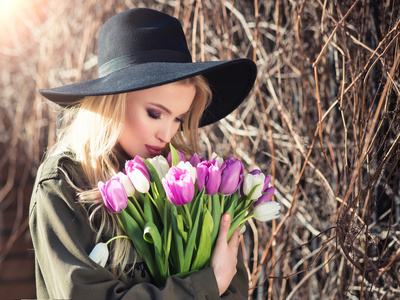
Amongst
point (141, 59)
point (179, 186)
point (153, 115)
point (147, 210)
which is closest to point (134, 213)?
point (147, 210)

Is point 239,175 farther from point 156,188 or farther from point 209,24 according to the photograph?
point 209,24

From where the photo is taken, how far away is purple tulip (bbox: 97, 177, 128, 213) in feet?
2.90

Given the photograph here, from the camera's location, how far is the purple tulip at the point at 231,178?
945 mm

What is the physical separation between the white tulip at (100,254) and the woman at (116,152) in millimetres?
18

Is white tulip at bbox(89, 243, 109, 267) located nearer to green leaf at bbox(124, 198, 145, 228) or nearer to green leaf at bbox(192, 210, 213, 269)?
green leaf at bbox(124, 198, 145, 228)

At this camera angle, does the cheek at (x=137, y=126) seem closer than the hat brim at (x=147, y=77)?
No

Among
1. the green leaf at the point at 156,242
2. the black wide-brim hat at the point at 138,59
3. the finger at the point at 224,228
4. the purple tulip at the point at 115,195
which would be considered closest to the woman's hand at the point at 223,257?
the finger at the point at 224,228

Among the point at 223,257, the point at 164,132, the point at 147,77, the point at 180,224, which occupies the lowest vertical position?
the point at 223,257

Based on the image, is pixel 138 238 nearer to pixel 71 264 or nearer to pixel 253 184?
pixel 71 264

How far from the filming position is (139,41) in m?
1.07

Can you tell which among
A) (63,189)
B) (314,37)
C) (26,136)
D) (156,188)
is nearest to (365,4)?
(314,37)

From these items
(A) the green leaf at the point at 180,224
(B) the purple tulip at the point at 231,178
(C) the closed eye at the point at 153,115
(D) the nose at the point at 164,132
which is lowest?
(A) the green leaf at the point at 180,224

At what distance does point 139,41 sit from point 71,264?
51 cm

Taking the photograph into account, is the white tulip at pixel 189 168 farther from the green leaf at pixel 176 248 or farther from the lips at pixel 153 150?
the lips at pixel 153 150
